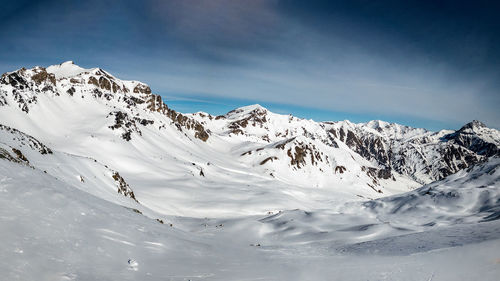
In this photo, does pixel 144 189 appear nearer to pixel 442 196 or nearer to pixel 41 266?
pixel 41 266

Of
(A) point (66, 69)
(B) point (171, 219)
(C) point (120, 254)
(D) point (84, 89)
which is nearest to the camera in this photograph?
(C) point (120, 254)

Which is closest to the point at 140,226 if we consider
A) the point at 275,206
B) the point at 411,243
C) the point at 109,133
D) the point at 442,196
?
the point at 411,243

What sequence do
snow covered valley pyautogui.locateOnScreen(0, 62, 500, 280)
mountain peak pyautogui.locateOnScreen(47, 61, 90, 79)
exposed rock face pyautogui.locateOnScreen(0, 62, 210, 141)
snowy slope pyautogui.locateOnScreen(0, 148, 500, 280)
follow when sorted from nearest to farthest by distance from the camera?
Result: 1. snowy slope pyautogui.locateOnScreen(0, 148, 500, 280)
2. snow covered valley pyautogui.locateOnScreen(0, 62, 500, 280)
3. exposed rock face pyautogui.locateOnScreen(0, 62, 210, 141)
4. mountain peak pyautogui.locateOnScreen(47, 61, 90, 79)

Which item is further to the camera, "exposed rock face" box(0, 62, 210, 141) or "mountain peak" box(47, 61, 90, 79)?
"mountain peak" box(47, 61, 90, 79)

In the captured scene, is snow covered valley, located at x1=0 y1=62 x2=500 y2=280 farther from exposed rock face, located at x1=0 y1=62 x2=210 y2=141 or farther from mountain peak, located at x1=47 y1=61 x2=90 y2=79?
mountain peak, located at x1=47 y1=61 x2=90 y2=79

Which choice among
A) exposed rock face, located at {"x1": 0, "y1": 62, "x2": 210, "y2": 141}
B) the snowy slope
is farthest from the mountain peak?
the snowy slope

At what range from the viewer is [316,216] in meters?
32.1

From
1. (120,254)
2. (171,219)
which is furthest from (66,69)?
(120,254)

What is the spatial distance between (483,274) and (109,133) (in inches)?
3106

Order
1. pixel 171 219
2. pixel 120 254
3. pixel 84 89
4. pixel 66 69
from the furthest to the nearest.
Result: pixel 66 69, pixel 84 89, pixel 171 219, pixel 120 254

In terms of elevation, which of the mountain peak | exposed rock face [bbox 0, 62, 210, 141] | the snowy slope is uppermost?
the mountain peak

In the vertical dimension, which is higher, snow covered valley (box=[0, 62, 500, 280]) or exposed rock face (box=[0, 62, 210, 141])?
exposed rock face (box=[0, 62, 210, 141])

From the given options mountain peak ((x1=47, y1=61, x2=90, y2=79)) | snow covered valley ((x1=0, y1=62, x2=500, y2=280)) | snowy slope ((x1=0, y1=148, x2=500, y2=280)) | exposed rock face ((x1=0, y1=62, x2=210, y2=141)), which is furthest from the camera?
mountain peak ((x1=47, y1=61, x2=90, y2=79))

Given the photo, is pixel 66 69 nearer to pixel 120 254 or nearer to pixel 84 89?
pixel 84 89
